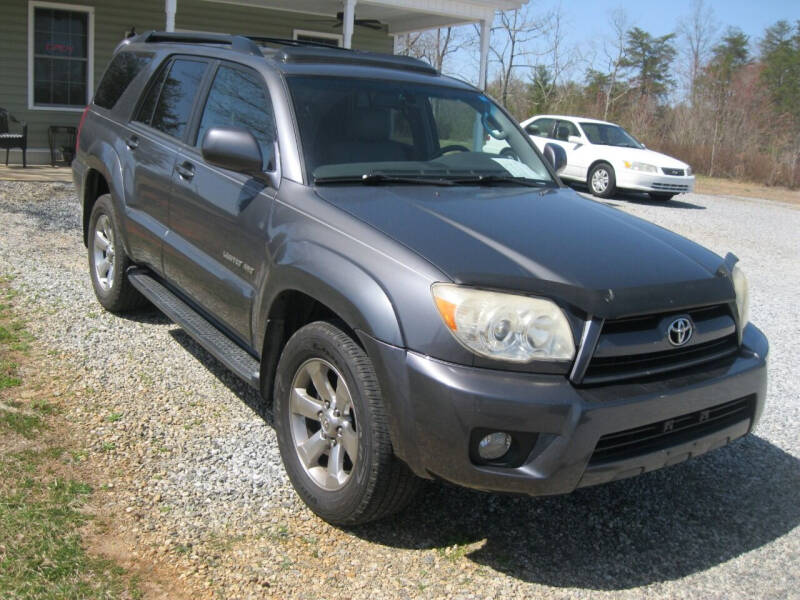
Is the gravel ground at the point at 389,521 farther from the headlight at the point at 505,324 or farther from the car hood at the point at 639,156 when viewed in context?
the car hood at the point at 639,156

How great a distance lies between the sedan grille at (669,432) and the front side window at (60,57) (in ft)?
46.8

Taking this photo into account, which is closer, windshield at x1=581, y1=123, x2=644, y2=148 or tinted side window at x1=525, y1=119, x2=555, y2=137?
windshield at x1=581, y1=123, x2=644, y2=148

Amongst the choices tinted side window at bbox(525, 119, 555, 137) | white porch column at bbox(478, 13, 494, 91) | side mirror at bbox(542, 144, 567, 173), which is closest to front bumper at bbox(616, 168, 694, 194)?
tinted side window at bbox(525, 119, 555, 137)

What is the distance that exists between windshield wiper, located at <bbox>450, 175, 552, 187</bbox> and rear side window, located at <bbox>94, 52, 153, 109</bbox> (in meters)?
2.63

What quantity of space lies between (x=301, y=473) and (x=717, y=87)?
30.4 metres

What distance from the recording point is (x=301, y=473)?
11.2 ft

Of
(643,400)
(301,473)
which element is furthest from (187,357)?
(643,400)

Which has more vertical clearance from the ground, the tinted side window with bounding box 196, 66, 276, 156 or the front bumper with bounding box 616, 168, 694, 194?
the tinted side window with bounding box 196, 66, 276, 156

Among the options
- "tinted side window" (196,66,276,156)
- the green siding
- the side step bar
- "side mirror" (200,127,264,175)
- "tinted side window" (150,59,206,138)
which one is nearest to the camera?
"side mirror" (200,127,264,175)

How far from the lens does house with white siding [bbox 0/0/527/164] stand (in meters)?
14.1

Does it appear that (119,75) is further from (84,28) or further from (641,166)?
(641,166)

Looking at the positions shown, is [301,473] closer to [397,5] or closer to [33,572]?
[33,572]

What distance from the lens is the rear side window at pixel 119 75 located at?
560 cm

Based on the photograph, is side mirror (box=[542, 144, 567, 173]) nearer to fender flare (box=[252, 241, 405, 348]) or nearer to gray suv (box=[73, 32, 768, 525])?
gray suv (box=[73, 32, 768, 525])
